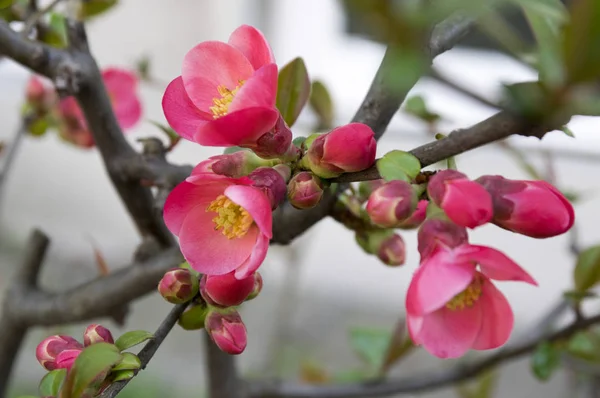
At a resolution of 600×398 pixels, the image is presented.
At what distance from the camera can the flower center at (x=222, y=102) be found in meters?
0.26

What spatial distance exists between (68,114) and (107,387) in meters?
0.36

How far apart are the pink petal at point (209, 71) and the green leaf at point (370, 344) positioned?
1.40 ft

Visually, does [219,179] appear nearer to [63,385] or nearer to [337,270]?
[63,385]

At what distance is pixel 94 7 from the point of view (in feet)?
1.57

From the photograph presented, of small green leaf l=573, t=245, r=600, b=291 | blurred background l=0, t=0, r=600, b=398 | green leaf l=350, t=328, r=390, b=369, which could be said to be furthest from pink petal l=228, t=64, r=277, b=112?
blurred background l=0, t=0, r=600, b=398

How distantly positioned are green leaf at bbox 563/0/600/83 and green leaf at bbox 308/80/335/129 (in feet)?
1.36

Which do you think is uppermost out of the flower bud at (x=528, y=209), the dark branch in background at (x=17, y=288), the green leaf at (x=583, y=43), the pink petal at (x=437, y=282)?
the green leaf at (x=583, y=43)

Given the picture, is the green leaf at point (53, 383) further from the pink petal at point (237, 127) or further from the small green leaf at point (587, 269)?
the small green leaf at point (587, 269)

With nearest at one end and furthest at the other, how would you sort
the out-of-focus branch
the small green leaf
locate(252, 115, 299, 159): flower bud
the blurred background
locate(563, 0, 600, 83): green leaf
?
locate(563, 0, 600, 83): green leaf → locate(252, 115, 299, 159): flower bud → the small green leaf → the out-of-focus branch → the blurred background

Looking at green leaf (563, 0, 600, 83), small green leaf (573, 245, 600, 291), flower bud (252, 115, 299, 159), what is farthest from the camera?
small green leaf (573, 245, 600, 291)

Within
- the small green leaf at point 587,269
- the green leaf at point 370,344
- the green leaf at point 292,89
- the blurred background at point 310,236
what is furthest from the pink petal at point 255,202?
the blurred background at point 310,236

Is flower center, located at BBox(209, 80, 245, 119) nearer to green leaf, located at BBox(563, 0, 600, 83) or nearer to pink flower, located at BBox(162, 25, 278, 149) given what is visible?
pink flower, located at BBox(162, 25, 278, 149)

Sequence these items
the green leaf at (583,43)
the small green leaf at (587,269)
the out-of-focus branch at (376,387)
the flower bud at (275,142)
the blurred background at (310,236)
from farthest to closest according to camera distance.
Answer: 1. the blurred background at (310,236)
2. the out-of-focus branch at (376,387)
3. the small green leaf at (587,269)
4. the flower bud at (275,142)
5. the green leaf at (583,43)

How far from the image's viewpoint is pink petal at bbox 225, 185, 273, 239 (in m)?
0.21
